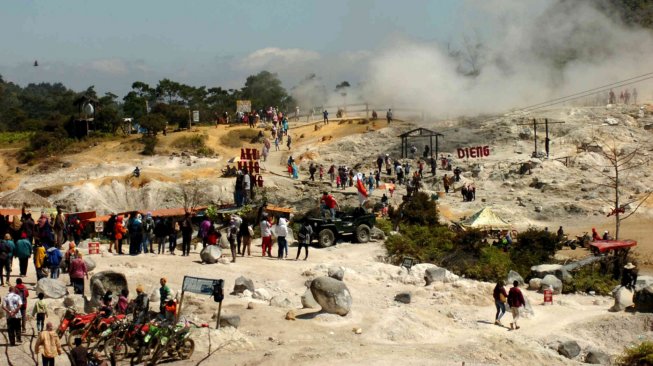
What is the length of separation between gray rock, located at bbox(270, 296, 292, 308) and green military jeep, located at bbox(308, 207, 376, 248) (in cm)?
806

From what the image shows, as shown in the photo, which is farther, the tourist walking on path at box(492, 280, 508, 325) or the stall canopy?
the stall canopy

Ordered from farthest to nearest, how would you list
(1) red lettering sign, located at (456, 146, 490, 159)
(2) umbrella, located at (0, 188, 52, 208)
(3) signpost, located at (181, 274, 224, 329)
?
(1) red lettering sign, located at (456, 146, 490, 159) → (2) umbrella, located at (0, 188, 52, 208) → (3) signpost, located at (181, 274, 224, 329)

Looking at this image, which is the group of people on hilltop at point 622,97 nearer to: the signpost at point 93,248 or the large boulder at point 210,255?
the large boulder at point 210,255

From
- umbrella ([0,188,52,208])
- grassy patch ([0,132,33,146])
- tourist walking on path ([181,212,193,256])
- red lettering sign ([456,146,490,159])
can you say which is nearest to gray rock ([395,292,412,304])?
tourist walking on path ([181,212,193,256])

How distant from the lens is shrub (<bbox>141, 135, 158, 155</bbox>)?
4712cm

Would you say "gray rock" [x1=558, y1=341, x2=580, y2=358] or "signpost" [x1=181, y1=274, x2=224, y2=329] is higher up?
"signpost" [x1=181, y1=274, x2=224, y2=329]

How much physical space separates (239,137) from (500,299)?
34536mm

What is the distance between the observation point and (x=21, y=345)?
16.6 meters

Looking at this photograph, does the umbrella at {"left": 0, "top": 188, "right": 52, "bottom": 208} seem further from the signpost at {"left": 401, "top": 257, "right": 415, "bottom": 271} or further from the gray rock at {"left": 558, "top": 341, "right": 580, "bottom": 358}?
the gray rock at {"left": 558, "top": 341, "right": 580, "bottom": 358}

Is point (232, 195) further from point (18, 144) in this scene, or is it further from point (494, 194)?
point (18, 144)

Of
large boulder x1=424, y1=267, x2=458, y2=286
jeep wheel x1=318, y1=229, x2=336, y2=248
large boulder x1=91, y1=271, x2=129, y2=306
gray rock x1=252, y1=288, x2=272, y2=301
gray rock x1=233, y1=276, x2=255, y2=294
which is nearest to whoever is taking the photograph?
large boulder x1=91, y1=271, x2=129, y2=306

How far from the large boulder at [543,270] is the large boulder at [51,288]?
543 inches

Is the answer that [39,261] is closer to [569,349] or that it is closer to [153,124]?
[569,349]

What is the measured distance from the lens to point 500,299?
64.7 feet
